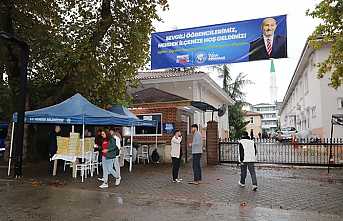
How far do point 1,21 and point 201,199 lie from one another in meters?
11.6

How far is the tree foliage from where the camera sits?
16.2 meters

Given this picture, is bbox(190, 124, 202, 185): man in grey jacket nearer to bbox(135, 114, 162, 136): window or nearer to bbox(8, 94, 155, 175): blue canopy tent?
bbox(8, 94, 155, 175): blue canopy tent

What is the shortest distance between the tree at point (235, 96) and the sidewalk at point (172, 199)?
34.3 meters

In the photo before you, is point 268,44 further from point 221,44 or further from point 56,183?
point 56,183

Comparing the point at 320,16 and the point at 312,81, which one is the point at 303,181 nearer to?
the point at 320,16

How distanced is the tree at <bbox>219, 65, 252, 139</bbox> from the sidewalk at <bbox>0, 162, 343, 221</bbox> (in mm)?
34308

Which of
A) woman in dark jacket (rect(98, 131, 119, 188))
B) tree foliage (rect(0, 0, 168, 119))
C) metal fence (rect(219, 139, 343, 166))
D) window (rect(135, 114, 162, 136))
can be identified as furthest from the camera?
window (rect(135, 114, 162, 136))

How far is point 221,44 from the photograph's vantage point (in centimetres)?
1742

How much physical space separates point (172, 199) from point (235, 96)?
42.5 m

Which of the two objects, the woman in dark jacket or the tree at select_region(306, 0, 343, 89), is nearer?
the woman in dark jacket

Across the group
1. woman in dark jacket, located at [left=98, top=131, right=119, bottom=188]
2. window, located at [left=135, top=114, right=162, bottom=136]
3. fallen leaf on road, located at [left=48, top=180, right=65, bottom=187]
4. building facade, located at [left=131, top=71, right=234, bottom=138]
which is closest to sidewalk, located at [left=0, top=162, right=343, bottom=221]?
fallen leaf on road, located at [left=48, top=180, right=65, bottom=187]

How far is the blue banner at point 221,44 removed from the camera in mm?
16422

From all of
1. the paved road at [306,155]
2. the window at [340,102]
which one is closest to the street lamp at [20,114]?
the paved road at [306,155]

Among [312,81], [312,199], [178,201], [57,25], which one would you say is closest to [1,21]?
[57,25]
